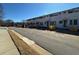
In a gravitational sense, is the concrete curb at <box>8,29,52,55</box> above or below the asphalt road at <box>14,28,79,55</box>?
above

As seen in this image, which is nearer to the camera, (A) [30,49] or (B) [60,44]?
(A) [30,49]

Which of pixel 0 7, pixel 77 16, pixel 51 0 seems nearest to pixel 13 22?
pixel 0 7

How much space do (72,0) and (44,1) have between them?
0.86 m

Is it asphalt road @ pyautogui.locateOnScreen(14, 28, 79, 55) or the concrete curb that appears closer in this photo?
the concrete curb

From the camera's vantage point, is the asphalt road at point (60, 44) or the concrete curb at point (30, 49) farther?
the asphalt road at point (60, 44)

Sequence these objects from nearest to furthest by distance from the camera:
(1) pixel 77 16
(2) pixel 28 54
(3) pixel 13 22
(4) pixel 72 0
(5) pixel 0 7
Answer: (2) pixel 28 54, (4) pixel 72 0, (5) pixel 0 7, (3) pixel 13 22, (1) pixel 77 16

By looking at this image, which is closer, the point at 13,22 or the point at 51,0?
the point at 51,0

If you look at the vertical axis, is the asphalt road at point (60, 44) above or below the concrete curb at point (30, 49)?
below

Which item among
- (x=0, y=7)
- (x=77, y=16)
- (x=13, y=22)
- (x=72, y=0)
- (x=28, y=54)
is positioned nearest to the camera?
(x=28, y=54)

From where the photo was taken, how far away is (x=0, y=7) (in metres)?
6.63
